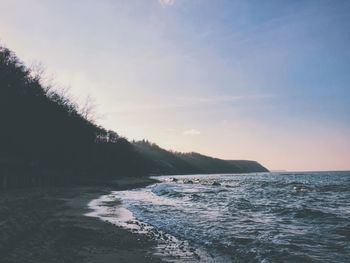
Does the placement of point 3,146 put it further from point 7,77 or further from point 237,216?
point 237,216

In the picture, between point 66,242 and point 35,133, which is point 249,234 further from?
point 35,133

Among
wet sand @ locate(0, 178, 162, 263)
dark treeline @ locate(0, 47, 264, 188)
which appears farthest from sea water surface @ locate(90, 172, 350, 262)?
dark treeline @ locate(0, 47, 264, 188)

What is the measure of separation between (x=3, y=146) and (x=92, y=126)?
167 feet

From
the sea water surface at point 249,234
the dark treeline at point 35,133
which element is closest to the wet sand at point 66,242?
the sea water surface at point 249,234

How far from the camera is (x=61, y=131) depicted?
72750mm

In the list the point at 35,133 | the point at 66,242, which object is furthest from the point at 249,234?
the point at 35,133

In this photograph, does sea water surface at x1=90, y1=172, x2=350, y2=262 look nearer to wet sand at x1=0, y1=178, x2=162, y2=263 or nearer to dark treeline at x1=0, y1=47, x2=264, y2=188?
wet sand at x1=0, y1=178, x2=162, y2=263

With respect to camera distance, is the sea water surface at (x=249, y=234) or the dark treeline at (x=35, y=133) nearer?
the sea water surface at (x=249, y=234)

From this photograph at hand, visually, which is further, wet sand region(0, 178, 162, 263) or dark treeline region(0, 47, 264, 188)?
dark treeline region(0, 47, 264, 188)

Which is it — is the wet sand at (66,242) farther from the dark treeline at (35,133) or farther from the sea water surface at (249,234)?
the dark treeline at (35,133)

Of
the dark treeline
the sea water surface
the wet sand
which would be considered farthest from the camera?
the dark treeline

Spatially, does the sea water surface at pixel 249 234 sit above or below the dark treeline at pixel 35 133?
below

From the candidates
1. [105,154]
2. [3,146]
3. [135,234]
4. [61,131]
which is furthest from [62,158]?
[135,234]

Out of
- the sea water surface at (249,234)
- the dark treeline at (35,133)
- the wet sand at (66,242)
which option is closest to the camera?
the wet sand at (66,242)
